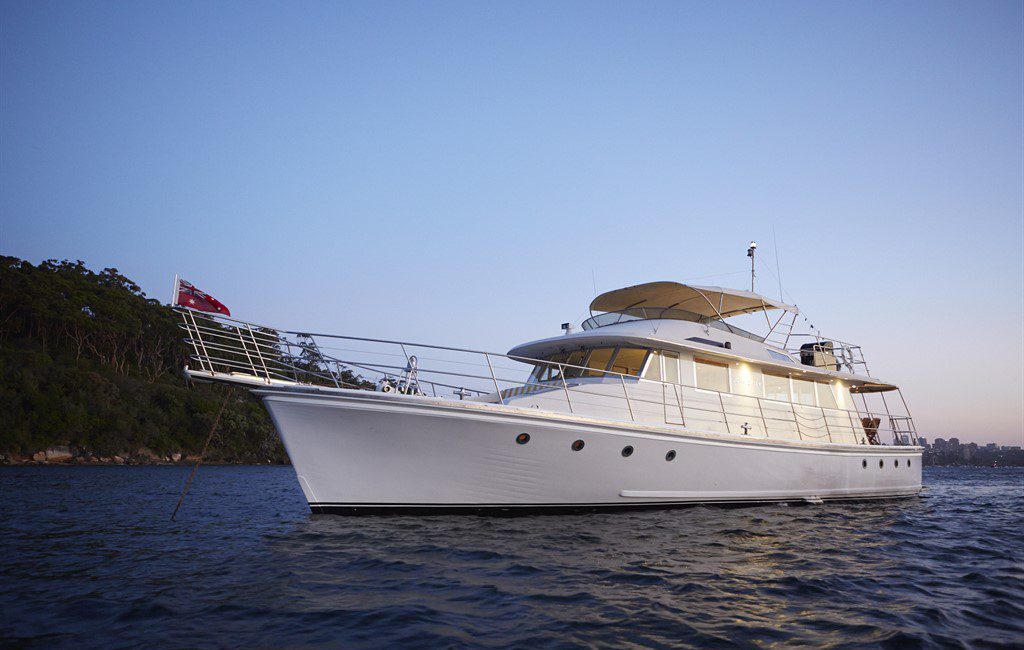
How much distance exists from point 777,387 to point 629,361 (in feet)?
12.6

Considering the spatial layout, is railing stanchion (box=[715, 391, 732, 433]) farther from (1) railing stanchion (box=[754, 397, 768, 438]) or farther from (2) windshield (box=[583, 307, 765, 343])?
(2) windshield (box=[583, 307, 765, 343])

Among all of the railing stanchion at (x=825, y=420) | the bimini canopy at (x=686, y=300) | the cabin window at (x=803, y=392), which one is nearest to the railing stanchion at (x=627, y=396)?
the bimini canopy at (x=686, y=300)

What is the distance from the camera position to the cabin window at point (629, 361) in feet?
36.2

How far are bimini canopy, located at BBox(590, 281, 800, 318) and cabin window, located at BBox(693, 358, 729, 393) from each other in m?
1.37

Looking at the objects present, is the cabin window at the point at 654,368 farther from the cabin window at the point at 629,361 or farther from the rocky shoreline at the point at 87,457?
the rocky shoreline at the point at 87,457

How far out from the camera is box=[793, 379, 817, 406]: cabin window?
42.8 ft

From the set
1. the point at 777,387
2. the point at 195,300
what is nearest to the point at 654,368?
the point at 777,387

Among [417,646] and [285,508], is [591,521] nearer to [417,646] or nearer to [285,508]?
[417,646]

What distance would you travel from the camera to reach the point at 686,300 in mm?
12742

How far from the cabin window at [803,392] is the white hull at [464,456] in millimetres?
4354

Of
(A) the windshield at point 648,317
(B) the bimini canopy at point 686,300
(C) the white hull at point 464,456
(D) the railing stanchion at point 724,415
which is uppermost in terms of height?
(B) the bimini canopy at point 686,300

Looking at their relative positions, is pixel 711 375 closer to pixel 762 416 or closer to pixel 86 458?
pixel 762 416

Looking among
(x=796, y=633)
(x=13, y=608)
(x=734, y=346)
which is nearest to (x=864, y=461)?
(x=734, y=346)

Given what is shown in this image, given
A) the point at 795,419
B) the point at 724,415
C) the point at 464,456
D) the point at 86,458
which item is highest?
the point at 795,419
